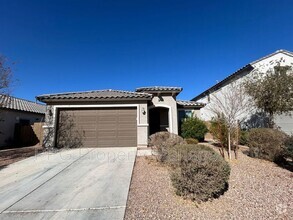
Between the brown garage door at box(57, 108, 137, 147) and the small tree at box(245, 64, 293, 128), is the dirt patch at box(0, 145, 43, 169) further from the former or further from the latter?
the small tree at box(245, 64, 293, 128)

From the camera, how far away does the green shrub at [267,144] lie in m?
7.21

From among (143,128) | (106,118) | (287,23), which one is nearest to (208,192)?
(143,128)

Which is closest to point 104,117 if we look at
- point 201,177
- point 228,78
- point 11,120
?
point 201,177

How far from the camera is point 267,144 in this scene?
24.6ft

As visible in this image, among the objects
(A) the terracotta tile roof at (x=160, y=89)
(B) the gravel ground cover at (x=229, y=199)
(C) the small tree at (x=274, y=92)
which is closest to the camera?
(B) the gravel ground cover at (x=229, y=199)

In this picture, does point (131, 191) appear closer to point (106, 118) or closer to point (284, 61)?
point (106, 118)

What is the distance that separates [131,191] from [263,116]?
14.6 meters

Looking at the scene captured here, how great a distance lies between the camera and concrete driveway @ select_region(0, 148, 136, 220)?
372cm

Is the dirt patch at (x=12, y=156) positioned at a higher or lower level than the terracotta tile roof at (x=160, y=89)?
lower

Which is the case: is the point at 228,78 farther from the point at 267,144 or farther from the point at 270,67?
the point at 267,144

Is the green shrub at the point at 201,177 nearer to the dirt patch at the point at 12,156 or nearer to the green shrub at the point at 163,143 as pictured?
the green shrub at the point at 163,143

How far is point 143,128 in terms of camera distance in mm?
11172

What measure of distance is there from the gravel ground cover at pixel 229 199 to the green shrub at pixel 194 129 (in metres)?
6.65

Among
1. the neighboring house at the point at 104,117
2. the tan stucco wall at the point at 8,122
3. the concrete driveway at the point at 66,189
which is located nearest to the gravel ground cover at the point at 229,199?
the concrete driveway at the point at 66,189
